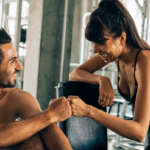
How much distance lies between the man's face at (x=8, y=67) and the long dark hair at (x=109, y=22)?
395mm

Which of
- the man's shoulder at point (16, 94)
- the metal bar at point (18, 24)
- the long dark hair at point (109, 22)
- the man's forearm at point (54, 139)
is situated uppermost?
the metal bar at point (18, 24)

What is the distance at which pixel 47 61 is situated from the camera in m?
3.11

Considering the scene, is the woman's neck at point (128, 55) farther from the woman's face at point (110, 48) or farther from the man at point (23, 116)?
the man at point (23, 116)

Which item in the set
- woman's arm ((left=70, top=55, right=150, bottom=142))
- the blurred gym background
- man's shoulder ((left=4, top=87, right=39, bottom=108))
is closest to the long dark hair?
woman's arm ((left=70, top=55, right=150, bottom=142))

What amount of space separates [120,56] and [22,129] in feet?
2.23

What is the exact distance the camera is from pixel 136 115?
1.08m

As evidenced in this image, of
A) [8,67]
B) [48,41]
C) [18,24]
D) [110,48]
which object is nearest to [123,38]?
[110,48]

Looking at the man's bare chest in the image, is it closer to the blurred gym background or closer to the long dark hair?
the long dark hair

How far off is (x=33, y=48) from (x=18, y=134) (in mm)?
2278

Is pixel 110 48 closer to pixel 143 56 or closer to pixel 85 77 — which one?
pixel 143 56

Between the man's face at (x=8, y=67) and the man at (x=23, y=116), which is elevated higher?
the man's face at (x=8, y=67)

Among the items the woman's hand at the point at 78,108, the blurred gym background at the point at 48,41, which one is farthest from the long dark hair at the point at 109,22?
the blurred gym background at the point at 48,41

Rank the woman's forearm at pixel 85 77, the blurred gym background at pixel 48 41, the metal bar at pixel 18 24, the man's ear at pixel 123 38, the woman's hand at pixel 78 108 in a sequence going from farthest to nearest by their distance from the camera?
the metal bar at pixel 18 24 < the blurred gym background at pixel 48 41 < the woman's forearm at pixel 85 77 < the man's ear at pixel 123 38 < the woman's hand at pixel 78 108

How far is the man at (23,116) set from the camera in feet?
3.03
